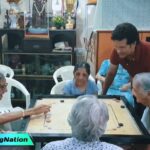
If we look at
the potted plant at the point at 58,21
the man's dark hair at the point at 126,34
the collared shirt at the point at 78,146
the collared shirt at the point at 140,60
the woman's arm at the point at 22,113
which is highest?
the potted plant at the point at 58,21

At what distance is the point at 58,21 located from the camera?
4.80 metres

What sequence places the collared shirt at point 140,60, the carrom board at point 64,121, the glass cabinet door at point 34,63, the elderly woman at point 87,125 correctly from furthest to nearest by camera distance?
the glass cabinet door at point 34,63
the collared shirt at point 140,60
the carrom board at point 64,121
the elderly woman at point 87,125

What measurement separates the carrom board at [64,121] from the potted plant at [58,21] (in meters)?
2.28

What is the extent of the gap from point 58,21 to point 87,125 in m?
3.46

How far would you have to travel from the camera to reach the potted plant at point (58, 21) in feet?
15.8

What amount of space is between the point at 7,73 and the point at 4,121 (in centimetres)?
211

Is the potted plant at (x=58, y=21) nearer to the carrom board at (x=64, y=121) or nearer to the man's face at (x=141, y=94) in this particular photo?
the carrom board at (x=64, y=121)

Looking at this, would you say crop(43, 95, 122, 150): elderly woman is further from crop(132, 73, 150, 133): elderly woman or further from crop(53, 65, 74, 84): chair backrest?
crop(53, 65, 74, 84): chair backrest

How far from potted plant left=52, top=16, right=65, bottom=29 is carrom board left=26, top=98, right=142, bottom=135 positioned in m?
2.28

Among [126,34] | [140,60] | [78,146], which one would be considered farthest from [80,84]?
[78,146]

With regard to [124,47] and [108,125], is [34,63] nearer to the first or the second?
[124,47]

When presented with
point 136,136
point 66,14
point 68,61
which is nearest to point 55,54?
point 68,61

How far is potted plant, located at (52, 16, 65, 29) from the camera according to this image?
4.80 metres

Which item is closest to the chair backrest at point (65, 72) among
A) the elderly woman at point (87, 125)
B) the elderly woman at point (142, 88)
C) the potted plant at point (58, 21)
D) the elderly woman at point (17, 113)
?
the potted plant at point (58, 21)
